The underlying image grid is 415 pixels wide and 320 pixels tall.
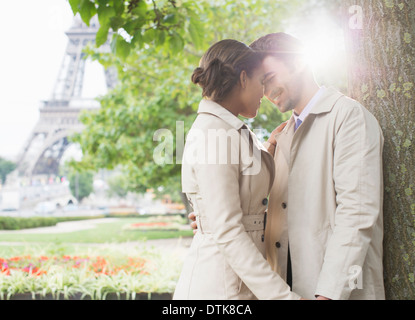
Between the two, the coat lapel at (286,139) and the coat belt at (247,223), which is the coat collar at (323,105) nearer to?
the coat lapel at (286,139)

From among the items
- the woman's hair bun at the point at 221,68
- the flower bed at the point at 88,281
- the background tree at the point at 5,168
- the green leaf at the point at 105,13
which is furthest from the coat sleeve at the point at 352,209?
the background tree at the point at 5,168

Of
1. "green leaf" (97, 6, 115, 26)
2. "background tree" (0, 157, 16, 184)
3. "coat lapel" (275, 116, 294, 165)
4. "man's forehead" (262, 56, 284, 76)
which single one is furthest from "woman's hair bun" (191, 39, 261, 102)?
"background tree" (0, 157, 16, 184)

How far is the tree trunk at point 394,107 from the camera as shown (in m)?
1.82

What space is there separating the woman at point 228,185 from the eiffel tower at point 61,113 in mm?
26175

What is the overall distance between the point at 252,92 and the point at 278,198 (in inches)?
20.8

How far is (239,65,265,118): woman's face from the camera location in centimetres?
191

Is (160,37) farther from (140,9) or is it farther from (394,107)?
(394,107)

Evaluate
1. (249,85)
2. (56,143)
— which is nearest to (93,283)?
(249,85)

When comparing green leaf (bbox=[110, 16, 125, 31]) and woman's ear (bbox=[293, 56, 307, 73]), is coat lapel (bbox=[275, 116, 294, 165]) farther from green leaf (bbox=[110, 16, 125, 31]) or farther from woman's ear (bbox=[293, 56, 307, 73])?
green leaf (bbox=[110, 16, 125, 31])

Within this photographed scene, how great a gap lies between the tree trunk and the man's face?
32 centimetres

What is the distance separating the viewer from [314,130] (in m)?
1.88

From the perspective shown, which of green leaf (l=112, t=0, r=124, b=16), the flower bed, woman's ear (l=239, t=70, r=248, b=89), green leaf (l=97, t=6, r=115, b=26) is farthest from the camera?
the flower bed

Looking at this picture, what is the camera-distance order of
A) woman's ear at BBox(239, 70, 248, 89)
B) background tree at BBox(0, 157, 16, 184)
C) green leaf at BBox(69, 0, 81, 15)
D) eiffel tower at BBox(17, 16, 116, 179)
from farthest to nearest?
background tree at BBox(0, 157, 16, 184), eiffel tower at BBox(17, 16, 116, 179), green leaf at BBox(69, 0, 81, 15), woman's ear at BBox(239, 70, 248, 89)

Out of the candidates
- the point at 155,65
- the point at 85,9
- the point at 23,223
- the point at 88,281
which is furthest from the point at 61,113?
the point at 85,9
